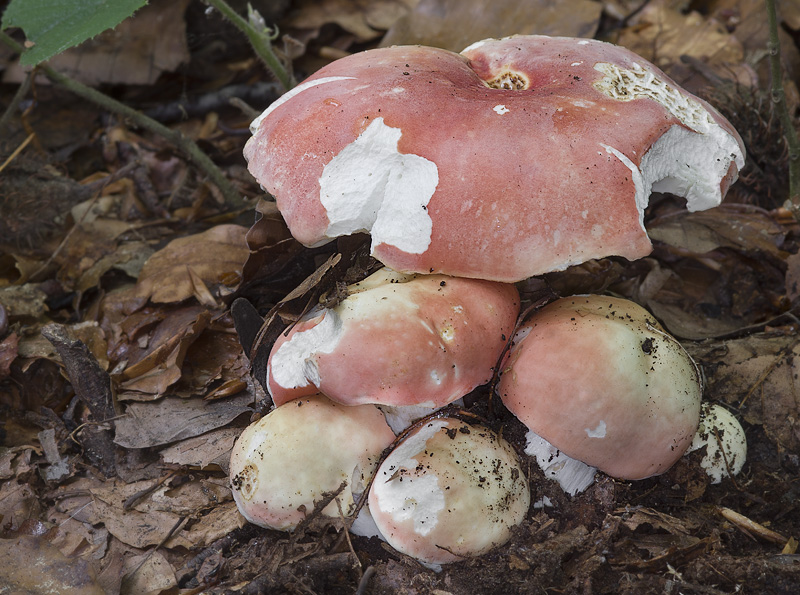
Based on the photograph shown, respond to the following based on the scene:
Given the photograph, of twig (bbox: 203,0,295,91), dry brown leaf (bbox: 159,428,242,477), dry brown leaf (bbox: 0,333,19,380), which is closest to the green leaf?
twig (bbox: 203,0,295,91)

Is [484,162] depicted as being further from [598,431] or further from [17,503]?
[17,503]

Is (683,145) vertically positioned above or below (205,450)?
above

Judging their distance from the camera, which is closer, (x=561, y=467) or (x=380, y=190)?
(x=380, y=190)

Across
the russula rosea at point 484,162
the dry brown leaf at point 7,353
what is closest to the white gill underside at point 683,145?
the russula rosea at point 484,162

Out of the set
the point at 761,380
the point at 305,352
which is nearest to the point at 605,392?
A: the point at 305,352

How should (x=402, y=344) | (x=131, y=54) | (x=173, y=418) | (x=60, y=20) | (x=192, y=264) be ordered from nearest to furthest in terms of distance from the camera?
(x=402, y=344) → (x=173, y=418) → (x=60, y=20) → (x=192, y=264) → (x=131, y=54)

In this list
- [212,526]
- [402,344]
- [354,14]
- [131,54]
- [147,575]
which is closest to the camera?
[402,344]

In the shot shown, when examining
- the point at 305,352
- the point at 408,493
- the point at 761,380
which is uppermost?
the point at 305,352

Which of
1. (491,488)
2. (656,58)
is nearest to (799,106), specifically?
(656,58)
